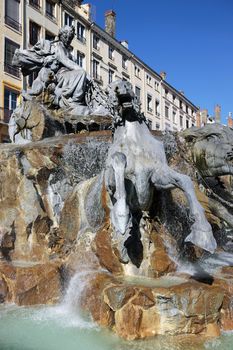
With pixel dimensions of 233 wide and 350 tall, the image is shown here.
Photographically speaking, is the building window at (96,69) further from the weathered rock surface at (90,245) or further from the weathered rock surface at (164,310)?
the weathered rock surface at (164,310)

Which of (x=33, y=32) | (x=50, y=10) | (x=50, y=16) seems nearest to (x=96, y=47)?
(x=50, y=10)

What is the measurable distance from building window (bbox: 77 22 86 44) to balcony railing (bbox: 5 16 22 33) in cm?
806

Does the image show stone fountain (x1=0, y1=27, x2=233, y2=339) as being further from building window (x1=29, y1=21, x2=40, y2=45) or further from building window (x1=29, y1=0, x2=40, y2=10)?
building window (x1=29, y1=0, x2=40, y2=10)

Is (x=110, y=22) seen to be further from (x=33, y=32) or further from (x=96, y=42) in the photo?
(x=33, y=32)

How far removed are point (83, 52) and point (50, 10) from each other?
16.7 ft

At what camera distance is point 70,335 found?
5.29 m

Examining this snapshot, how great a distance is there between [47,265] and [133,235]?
1384mm

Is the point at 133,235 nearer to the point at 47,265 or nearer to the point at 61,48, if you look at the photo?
the point at 47,265

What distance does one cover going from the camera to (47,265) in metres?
6.78

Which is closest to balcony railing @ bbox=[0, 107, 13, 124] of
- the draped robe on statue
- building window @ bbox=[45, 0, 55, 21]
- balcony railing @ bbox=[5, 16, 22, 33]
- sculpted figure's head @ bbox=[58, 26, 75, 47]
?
balcony railing @ bbox=[5, 16, 22, 33]

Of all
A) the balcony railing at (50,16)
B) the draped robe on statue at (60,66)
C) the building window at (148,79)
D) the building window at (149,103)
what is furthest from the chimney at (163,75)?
the draped robe on statue at (60,66)

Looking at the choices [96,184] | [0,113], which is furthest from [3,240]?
[0,113]

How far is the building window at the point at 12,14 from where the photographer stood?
1300 inches

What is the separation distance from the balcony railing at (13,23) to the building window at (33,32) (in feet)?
4.87
